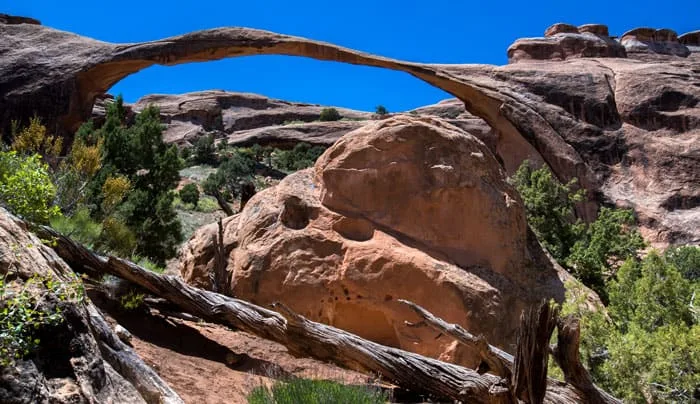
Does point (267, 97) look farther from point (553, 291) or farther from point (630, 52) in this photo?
point (553, 291)

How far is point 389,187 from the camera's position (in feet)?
27.3

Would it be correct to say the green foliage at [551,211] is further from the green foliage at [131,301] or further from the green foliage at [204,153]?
the green foliage at [204,153]

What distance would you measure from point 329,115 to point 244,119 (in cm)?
602

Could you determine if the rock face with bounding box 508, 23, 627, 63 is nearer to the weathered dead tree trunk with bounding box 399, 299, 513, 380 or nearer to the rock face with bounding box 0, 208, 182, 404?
the weathered dead tree trunk with bounding box 399, 299, 513, 380

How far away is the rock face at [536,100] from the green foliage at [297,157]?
18.5 m

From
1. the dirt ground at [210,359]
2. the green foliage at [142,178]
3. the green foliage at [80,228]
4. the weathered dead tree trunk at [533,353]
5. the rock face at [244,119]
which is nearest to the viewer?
the weathered dead tree trunk at [533,353]

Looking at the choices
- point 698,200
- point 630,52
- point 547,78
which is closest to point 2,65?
point 547,78

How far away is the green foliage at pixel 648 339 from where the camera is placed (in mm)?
6008

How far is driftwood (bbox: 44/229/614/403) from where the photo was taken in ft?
18.0

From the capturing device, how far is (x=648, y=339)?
625cm

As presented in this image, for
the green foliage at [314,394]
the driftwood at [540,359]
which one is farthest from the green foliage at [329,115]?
the green foliage at [314,394]

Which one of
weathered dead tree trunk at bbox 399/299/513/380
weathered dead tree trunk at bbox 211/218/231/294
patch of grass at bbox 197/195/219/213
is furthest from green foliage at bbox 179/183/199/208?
weathered dead tree trunk at bbox 399/299/513/380

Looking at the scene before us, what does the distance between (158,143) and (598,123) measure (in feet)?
35.4

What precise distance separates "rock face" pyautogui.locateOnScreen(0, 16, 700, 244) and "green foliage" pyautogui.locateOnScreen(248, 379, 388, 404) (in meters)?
11.2
